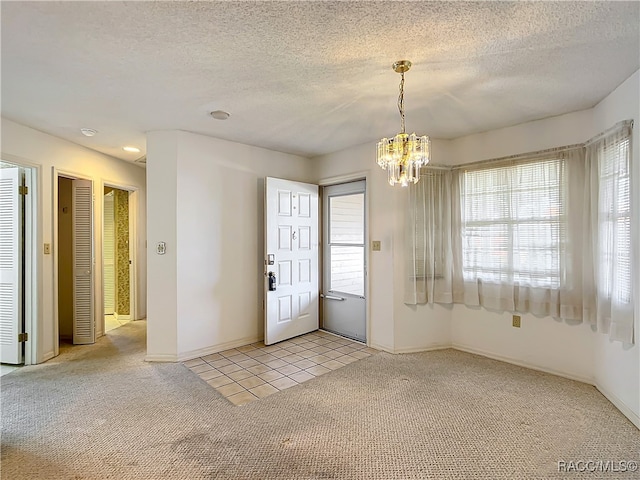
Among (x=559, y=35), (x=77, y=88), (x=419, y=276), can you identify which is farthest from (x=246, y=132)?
(x=559, y=35)

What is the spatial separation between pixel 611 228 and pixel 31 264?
5.33 metres

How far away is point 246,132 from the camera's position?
3.50m

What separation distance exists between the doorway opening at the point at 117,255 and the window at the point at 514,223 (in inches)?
198

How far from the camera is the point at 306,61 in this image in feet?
6.75

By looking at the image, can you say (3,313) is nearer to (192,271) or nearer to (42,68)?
(192,271)

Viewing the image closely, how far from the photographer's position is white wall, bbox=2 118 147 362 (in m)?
3.16

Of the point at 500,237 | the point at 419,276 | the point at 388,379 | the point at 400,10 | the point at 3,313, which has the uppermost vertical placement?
Result: the point at 400,10

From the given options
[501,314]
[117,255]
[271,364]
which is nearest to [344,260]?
[271,364]

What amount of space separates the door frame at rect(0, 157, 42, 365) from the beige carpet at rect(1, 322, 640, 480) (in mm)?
368

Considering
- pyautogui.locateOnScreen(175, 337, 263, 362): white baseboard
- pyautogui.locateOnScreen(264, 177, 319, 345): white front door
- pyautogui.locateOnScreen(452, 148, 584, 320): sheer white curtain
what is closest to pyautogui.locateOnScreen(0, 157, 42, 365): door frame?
pyautogui.locateOnScreen(175, 337, 263, 362): white baseboard

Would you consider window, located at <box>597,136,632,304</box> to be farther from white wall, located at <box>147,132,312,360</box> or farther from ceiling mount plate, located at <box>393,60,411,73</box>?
white wall, located at <box>147,132,312,360</box>

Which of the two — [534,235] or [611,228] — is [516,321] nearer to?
[534,235]

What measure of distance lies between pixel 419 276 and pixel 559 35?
2441 millimetres

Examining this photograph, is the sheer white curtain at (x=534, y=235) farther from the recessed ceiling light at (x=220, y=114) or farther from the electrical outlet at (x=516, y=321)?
the recessed ceiling light at (x=220, y=114)
